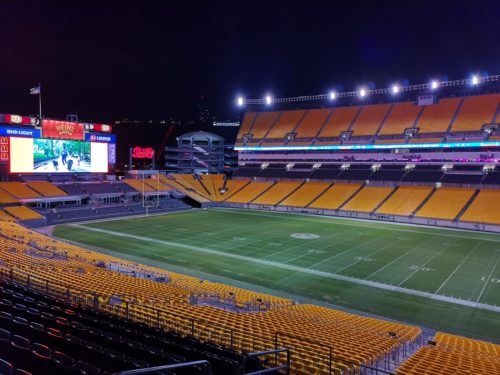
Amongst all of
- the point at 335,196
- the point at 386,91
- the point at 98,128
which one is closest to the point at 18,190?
the point at 98,128

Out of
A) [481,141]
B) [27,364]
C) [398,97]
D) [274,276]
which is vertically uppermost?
[398,97]

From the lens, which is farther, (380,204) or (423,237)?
(380,204)

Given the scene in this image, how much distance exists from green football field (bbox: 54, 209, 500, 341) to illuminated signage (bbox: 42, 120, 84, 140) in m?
12.8

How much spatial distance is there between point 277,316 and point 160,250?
63.2ft

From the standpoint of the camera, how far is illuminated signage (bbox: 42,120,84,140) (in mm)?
47969

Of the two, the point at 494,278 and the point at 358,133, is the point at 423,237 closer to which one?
the point at 494,278

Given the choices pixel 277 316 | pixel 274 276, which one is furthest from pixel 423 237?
pixel 277 316

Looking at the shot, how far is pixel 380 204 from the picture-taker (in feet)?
175

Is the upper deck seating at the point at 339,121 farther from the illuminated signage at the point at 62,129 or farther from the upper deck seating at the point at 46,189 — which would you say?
the upper deck seating at the point at 46,189

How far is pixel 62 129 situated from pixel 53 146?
8.34 ft

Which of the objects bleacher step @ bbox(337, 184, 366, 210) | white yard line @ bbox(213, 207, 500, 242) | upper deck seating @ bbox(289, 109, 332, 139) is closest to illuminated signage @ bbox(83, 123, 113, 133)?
white yard line @ bbox(213, 207, 500, 242)

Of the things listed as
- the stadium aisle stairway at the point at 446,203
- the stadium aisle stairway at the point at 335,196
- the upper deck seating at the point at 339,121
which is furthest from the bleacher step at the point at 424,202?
the upper deck seating at the point at 339,121

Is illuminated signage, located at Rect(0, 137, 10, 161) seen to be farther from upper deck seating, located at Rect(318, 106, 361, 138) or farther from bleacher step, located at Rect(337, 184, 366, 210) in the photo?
upper deck seating, located at Rect(318, 106, 361, 138)

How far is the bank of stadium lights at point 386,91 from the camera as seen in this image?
57594 millimetres
